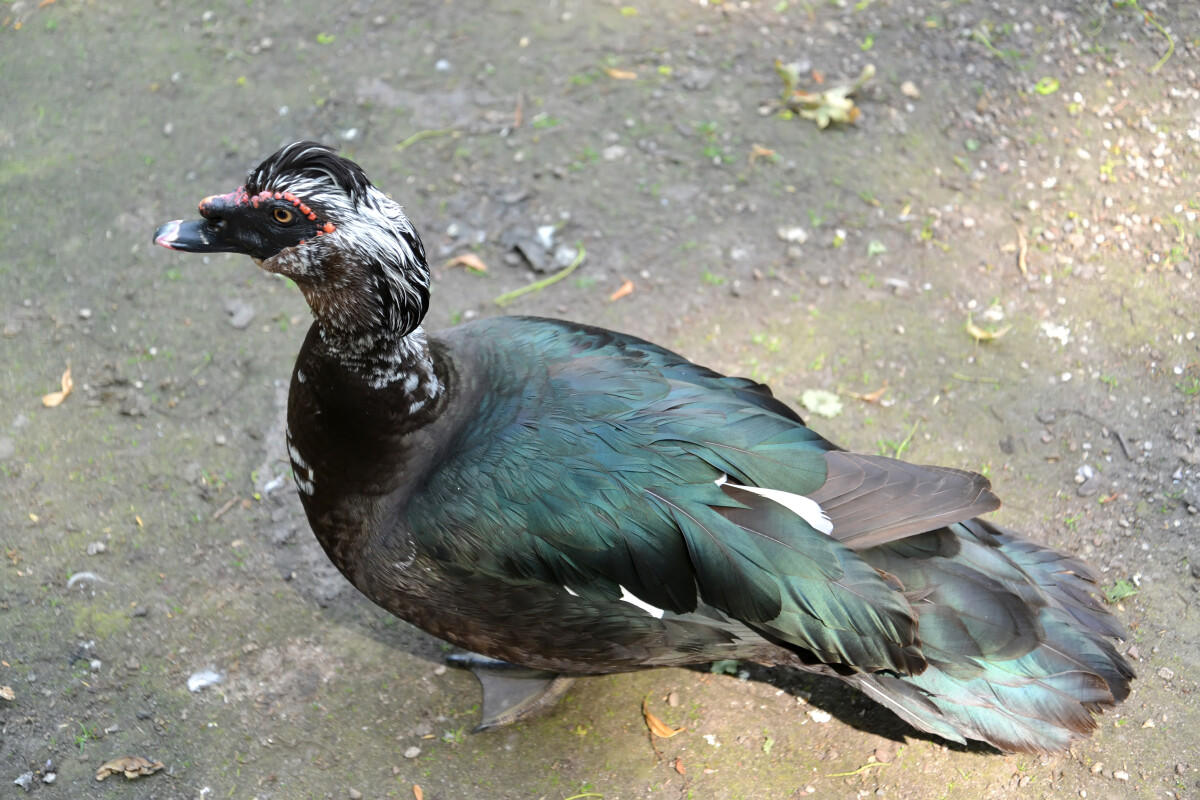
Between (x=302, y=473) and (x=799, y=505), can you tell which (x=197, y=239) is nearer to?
(x=302, y=473)

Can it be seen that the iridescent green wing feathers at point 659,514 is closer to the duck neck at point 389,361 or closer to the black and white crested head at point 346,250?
the duck neck at point 389,361

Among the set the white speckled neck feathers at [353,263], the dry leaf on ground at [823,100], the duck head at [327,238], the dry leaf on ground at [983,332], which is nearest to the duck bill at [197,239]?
the duck head at [327,238]

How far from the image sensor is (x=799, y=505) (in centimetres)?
291

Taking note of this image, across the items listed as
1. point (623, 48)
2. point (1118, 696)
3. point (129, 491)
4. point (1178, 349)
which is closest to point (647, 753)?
point (1118, 696)

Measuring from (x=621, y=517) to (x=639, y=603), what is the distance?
0.32 meters

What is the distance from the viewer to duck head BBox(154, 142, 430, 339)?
2834 mm

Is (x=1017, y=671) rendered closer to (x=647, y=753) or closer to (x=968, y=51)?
(x=647, y=753)

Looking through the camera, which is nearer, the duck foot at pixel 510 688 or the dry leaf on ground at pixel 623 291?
the duck foot at pixel 510 688

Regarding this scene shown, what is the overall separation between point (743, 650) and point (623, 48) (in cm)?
404

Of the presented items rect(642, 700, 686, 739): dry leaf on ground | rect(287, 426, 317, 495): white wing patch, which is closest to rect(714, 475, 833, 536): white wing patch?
rect(642, 700, 686, 739): dry leaf on ground

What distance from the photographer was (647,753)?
11.3 feet

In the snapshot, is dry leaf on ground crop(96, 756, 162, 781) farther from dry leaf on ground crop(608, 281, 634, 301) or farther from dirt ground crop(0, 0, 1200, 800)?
dry leaf on ground crop(608, 281, 634, 301)

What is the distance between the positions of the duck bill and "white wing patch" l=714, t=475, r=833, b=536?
1.70 metres

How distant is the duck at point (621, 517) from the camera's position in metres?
2.85
